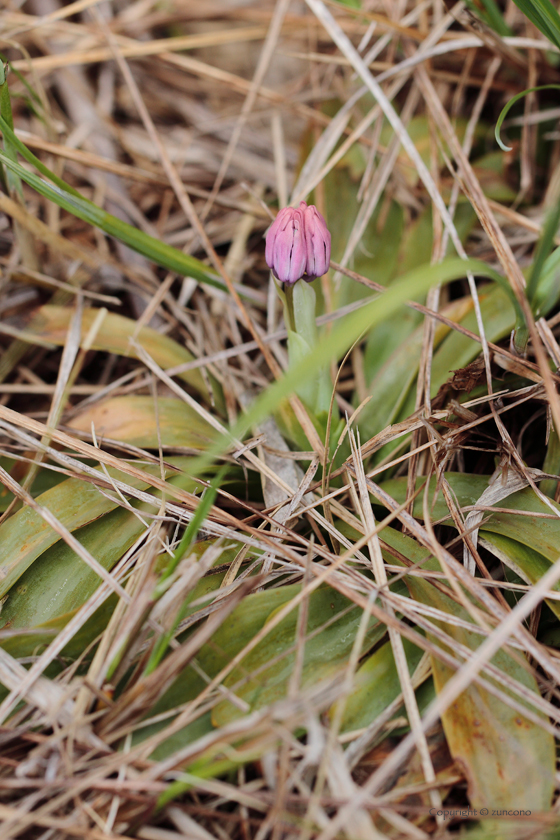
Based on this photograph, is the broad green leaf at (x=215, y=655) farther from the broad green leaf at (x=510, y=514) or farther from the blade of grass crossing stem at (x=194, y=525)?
the broad green leaf at (x=510, y=514)

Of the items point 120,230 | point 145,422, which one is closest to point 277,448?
point 145,422

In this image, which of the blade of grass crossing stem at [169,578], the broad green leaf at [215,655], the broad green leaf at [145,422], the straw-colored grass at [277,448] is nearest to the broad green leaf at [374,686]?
the straw-colored grass at [277,448]

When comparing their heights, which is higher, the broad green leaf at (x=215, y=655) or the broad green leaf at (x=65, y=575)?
the broad green leaf at (x=65, y=575)

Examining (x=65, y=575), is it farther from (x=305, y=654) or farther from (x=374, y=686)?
(x=374, y=686)

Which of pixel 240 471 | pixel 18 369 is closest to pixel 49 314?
pixel 18 369

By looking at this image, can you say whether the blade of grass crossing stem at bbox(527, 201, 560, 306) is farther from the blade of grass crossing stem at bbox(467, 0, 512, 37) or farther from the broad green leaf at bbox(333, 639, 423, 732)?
the blade of grass crossing stem at bbox(467, 0, 512, 37)

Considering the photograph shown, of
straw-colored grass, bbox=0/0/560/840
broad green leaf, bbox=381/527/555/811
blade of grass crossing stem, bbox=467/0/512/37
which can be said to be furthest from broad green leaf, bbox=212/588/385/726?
blade of grass crossing stem, bbox=467/0/512/37
